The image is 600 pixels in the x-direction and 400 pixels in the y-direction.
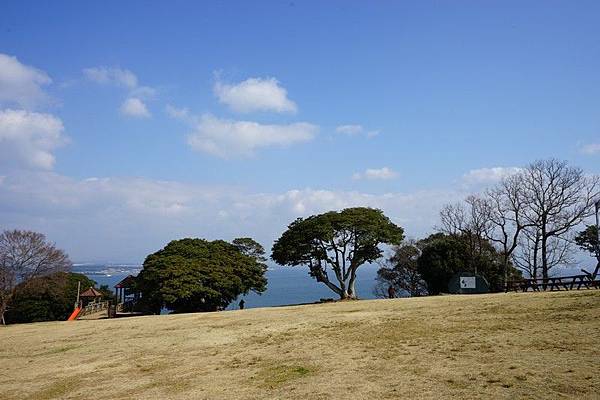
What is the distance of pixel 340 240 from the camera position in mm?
37438

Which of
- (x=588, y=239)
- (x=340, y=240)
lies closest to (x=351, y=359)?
(x=340, y=240)

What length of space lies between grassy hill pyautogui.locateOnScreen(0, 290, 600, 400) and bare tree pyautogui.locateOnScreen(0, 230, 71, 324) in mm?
22645

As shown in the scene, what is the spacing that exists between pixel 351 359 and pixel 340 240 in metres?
25.9

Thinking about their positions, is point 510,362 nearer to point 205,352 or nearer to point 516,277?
point 205,352

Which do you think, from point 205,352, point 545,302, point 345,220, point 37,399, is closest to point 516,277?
point 345,220

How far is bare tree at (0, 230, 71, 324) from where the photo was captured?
39.4 m

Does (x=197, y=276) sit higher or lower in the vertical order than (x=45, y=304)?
higher

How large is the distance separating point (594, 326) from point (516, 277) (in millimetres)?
34833

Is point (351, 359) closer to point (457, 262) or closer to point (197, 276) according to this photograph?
point (197, 276)

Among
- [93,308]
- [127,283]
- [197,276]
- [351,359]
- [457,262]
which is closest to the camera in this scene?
[351,359]

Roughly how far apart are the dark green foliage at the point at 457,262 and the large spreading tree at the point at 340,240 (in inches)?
293

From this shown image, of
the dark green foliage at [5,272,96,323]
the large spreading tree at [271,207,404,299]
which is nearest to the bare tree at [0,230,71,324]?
the dark green foliage at [5,272,96,323]

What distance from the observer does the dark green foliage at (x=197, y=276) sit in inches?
1385

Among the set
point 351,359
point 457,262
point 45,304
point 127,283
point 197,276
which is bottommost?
point 45,304
